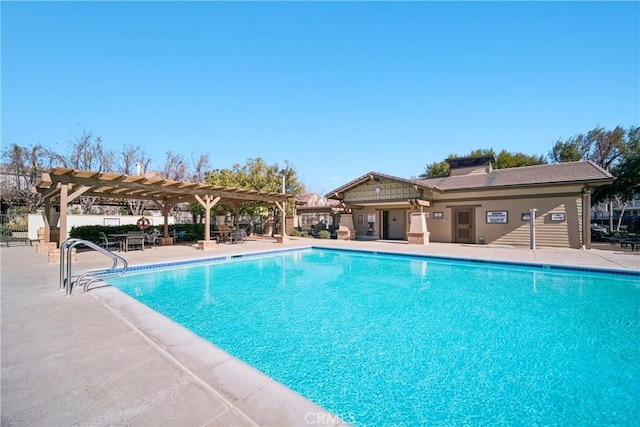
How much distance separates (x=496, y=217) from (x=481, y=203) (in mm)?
1074

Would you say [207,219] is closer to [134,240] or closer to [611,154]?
[134,240]

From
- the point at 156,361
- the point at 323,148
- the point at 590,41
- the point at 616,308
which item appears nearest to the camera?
the point at 156,361

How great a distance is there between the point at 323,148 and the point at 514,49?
61.7 ft

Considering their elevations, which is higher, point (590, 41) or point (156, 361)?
point (590, 41)

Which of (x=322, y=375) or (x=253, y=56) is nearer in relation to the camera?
(x=322, y=375)

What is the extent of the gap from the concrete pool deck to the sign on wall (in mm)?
16595

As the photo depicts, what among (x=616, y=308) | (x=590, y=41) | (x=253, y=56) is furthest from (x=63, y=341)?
(x=590, y=41)

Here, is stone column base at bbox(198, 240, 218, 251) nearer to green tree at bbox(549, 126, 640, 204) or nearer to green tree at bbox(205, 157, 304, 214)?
green tree at bbox(205, 157, 304, 214)

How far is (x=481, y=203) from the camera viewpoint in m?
16.5

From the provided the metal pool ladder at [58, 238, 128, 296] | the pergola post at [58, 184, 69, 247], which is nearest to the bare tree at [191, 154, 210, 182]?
the pergola post at [58, 184, 69, 247]

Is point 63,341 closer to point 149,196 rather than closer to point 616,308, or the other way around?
point 616,308

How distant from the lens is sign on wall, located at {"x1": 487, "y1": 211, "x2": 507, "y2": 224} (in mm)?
15742

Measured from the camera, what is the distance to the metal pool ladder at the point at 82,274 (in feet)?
18.6

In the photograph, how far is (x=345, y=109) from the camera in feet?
61.3
